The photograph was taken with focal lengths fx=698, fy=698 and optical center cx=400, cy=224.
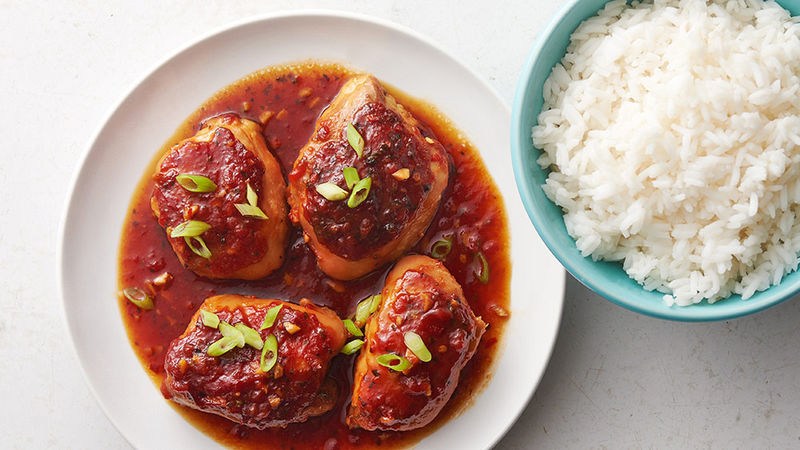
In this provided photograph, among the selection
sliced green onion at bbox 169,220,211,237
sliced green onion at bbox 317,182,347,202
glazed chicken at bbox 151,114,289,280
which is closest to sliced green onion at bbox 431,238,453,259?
sliced green onion at bbox 317,182,347,202

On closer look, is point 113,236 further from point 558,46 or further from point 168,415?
point 558,46

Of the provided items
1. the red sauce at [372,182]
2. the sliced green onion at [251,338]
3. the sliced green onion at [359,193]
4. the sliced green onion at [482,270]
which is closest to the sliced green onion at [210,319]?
the sliced green onion at [251,338]

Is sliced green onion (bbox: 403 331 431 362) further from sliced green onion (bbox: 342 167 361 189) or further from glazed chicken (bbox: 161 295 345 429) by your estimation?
sliced green onion (bbox: 342 167 361 189)

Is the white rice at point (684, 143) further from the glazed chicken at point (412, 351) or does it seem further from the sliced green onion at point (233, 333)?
the sliced green onion at point (233, 333)

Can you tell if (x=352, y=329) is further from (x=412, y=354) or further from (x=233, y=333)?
(x=233, y=333)

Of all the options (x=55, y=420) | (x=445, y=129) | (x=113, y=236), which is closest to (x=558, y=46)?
(x=445, y=129)

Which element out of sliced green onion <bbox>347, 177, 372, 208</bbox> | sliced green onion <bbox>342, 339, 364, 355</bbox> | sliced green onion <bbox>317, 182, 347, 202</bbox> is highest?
sliced green onion <bbox>317, 182, 347, 202</bbox>
